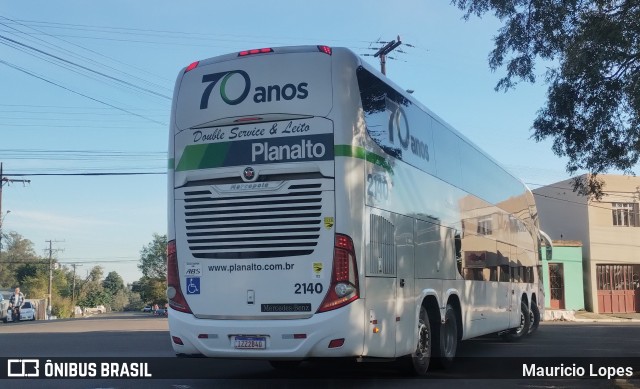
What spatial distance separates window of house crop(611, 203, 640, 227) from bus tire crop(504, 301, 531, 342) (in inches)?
1067

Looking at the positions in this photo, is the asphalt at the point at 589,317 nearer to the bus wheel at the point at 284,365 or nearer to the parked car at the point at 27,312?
the bus wheel at the point at 284,365

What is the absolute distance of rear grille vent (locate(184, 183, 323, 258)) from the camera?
8383 millimetres

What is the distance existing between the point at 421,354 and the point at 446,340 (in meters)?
1.05

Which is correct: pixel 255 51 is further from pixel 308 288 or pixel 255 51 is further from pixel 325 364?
pixel 325 364

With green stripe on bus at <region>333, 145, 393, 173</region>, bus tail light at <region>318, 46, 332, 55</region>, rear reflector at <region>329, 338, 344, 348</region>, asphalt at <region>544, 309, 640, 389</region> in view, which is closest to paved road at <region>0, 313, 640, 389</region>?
rear reflector at <region>329, 338, 344, 348</region>

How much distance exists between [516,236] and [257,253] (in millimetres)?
10284

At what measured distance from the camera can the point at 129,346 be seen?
15477 mm

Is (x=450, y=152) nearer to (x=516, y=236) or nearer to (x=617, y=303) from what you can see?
(x=516, y=236)

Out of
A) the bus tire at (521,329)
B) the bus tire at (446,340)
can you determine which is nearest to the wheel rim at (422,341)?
the bus tire at (446,340)

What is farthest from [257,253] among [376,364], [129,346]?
[129,346]

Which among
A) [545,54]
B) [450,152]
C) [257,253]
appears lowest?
[257,253]

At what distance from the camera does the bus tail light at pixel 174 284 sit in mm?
8859

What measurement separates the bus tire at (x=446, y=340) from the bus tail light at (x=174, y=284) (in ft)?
13.4

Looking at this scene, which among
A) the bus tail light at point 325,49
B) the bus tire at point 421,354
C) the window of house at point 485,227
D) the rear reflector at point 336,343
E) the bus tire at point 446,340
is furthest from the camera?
the window of house at point 485,227
